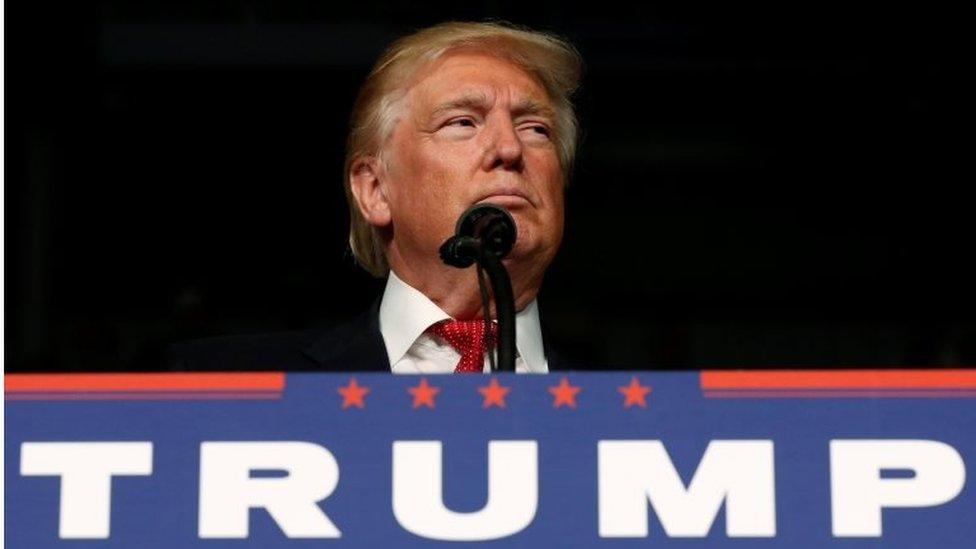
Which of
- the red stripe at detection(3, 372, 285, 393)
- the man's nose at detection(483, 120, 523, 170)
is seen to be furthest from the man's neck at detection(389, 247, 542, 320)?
the red stripe at detection(3, 372, 285, 393)

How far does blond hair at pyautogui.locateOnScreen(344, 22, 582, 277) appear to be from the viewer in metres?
1.75

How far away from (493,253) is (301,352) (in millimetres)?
496

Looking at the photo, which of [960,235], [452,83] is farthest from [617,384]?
[960,235]

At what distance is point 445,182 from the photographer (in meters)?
1.65

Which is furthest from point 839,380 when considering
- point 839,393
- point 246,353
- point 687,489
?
point 246,353

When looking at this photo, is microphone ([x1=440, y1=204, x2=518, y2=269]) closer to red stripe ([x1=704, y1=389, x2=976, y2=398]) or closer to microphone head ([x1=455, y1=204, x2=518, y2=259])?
microphone head ([x1=455, y1=204, x2=518, y2=259])

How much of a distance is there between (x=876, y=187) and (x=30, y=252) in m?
1.92

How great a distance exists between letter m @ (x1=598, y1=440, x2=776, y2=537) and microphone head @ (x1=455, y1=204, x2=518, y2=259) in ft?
0.95

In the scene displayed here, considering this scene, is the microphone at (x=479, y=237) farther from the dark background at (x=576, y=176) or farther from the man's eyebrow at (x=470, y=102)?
the dark background at (x=576, y=176)

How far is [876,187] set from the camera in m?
3.57

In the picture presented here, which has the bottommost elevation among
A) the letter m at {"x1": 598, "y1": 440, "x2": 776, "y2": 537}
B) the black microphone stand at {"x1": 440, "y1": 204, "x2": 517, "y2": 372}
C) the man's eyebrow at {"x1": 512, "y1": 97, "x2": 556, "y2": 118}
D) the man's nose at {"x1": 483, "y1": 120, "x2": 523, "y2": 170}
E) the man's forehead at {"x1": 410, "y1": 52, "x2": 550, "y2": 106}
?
the letter m at {"x1": 598, "y1": 440, "x2": 776, "y2": 537}

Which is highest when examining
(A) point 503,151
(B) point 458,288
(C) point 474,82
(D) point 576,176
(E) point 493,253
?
(D) point 576,176

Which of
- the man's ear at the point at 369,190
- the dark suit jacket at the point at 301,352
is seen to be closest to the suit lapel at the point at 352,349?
the dark suit jacket at the point at 301,352

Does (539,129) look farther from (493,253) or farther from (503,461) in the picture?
(503,461)
